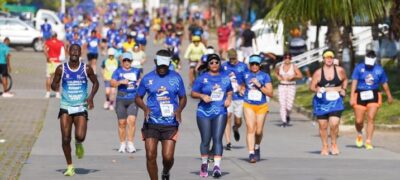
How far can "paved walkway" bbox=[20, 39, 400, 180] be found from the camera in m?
15.7

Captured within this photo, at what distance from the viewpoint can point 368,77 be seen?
19.5 m

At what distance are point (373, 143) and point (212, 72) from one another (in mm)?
6470

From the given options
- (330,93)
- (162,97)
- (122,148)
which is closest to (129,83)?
(122,148)

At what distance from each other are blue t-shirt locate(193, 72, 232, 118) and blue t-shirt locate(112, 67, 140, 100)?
328cm

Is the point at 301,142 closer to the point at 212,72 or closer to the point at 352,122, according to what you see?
the point at 352,122

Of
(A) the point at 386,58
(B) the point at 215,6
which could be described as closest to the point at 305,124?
(A) the point at 386,58

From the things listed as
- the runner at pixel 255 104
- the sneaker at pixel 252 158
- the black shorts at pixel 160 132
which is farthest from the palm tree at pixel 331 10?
the black shorts at pixel 160 132

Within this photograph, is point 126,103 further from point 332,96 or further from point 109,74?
point 109,74

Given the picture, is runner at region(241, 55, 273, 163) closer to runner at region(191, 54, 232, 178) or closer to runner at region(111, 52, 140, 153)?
runner at region(191, 54, 232, 178)

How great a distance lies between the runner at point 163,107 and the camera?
44.2 feet

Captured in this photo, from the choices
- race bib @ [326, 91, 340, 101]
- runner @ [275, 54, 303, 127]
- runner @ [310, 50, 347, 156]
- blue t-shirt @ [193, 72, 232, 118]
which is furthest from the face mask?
runner @ [275, 54, 303, 127]

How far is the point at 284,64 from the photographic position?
24.6 metres

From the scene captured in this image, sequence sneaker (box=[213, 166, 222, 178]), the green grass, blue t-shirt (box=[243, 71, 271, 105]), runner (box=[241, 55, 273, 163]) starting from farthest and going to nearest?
the green grass
blue t-shirt (box=[243, 71, 271, 105])
runner (box=[241, 55, 273, 163])
sneaker (box=[213, 166, 222, 178])

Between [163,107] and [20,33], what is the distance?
3696 cm
